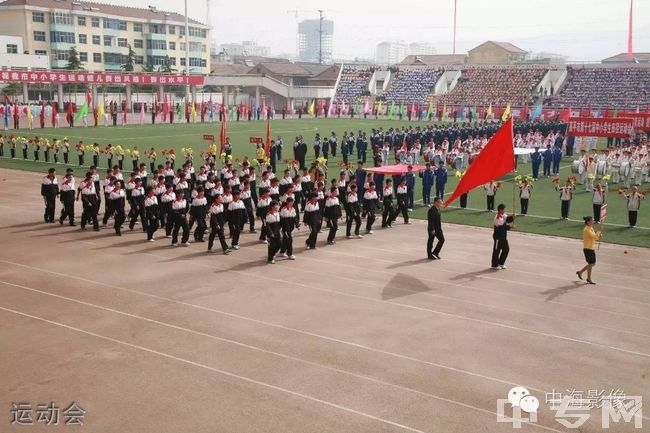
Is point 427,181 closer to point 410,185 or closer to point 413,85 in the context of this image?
point 410,185

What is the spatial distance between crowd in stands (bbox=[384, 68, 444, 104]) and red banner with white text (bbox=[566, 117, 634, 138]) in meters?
Answer: 44.5

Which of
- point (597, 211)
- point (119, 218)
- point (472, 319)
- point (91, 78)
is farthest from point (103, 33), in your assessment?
point (472, 319)

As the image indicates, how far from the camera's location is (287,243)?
15.5 m

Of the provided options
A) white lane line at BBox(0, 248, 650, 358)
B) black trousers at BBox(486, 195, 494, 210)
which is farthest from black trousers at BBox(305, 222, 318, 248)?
black trousers at BBox(486, 195, 494, 210)

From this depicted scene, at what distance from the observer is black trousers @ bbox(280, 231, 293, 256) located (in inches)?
607

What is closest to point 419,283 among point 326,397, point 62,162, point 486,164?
point 486,164

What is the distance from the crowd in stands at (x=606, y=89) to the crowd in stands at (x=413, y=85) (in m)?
15.1

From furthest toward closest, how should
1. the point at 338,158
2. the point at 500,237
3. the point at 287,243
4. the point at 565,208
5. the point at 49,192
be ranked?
the point at 338,158
the point at 565,208
the point at 49,192
the point at 287,243
the point at 500,237

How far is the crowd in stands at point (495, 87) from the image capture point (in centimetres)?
6862

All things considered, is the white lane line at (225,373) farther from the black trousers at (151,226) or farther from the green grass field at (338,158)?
the green grass field at (338,158)

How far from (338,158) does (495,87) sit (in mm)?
41273

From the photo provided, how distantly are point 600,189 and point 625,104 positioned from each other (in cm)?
4711

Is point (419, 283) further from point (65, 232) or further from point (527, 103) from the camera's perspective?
point (527, 103)

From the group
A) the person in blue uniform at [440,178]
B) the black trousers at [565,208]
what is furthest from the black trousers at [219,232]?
the black trousers at [565,208]
